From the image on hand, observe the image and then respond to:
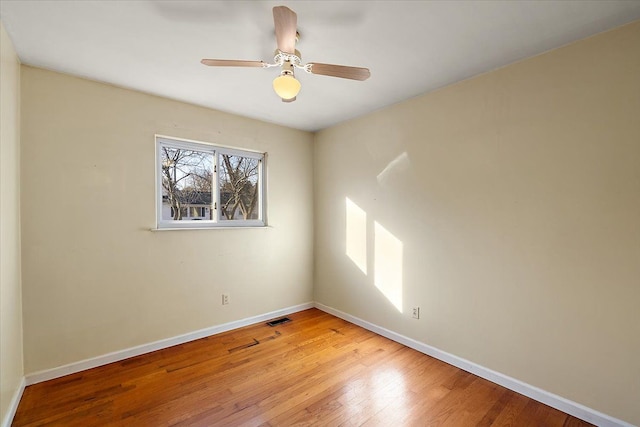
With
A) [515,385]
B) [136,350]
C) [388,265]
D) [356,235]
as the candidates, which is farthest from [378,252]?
[136,350]

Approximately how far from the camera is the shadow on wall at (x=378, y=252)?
289 centimetres

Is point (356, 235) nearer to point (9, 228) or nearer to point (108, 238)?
point (108, 238)

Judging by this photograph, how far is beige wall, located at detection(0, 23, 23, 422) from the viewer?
5.53 feet

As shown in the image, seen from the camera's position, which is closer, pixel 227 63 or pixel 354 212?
pixel 227 63

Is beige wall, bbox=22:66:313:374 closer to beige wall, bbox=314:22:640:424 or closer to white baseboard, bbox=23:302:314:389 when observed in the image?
white baseboard, bbox=23:302:314:389

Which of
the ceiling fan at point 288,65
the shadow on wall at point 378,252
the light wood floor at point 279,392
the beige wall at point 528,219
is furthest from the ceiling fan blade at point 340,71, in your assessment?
the light wood floor at point 279,392

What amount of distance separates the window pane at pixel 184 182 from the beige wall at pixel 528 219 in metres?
1.86

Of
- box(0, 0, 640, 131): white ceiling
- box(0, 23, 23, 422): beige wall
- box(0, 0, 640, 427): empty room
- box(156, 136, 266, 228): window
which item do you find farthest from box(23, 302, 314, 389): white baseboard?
box(0, 0, 640, 131): white ceiling

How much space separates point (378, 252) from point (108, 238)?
2545 mm

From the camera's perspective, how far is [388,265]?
2977 millimetres

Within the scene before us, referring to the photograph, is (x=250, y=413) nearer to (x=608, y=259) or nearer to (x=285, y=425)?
(x=285, y=425)

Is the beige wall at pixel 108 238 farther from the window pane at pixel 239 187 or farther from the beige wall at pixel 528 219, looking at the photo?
the beige wall at pixel 528 219

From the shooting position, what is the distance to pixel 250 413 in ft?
6.10

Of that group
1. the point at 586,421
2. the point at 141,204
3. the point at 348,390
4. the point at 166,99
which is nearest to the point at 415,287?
the point at 348,390
